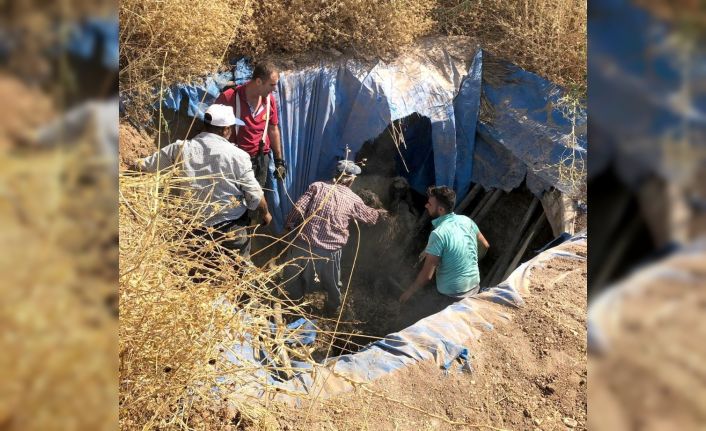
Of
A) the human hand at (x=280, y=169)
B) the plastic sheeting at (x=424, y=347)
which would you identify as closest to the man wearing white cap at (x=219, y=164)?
the plastic sheeting at (x=424, y=347)

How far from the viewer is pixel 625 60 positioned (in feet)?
3.18

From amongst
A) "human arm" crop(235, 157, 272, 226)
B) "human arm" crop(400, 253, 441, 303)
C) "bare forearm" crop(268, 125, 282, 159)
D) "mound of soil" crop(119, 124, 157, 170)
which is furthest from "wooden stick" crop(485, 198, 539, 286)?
"mound of soil" crop(119, 124, 157, 170)

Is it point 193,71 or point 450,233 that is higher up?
point 193,71

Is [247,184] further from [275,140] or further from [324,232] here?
[275,140]

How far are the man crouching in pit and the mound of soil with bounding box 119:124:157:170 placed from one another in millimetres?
1341

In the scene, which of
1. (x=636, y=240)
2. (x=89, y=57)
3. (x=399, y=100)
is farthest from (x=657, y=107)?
(x=399, y=100)

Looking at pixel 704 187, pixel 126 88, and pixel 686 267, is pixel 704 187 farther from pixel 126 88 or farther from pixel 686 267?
pixel 126 88

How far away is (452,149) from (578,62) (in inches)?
66.5

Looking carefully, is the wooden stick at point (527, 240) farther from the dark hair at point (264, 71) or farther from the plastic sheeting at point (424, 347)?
the dark hair at point (264, 71)

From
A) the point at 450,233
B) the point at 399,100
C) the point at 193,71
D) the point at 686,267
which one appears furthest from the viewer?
the point at 399,100

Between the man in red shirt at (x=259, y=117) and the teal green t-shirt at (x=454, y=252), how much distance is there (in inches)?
61.6

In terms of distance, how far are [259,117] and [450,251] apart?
6.49 feet

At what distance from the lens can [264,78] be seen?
5414 mm

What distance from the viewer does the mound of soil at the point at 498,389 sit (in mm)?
3812
